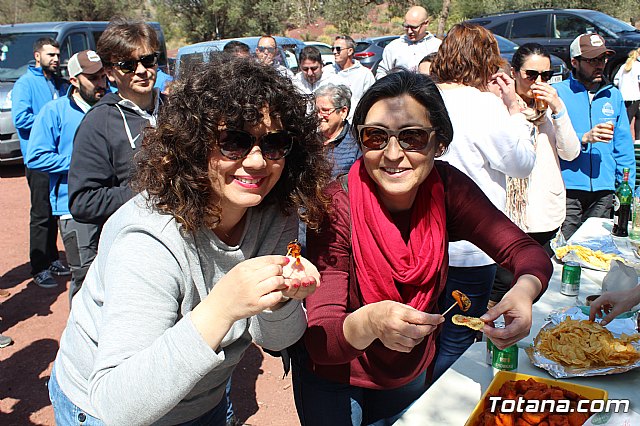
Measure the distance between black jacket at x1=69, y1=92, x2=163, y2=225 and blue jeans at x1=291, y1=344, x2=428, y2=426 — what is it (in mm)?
1224

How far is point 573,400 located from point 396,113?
1.10 metres

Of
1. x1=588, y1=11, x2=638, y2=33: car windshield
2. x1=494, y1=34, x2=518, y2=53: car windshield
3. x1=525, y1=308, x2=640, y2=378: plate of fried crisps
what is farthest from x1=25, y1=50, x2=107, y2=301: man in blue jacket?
x1=588, y1=11, x2=638, y2=33: car windshield

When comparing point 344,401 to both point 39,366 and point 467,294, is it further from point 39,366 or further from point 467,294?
point 39,366

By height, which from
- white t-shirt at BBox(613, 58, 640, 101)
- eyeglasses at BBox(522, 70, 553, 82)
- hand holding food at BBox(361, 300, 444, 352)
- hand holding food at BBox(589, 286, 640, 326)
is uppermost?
eyeglasses at BBox(522, 70, 553, 82)

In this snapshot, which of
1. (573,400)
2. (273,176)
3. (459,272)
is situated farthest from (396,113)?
(459,272)

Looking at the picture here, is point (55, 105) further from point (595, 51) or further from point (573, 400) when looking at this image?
point (595, 51)

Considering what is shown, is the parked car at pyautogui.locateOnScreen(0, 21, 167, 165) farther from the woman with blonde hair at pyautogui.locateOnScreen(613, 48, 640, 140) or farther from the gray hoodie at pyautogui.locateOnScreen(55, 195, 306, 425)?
the gray hoodie at pyautogui.locateOnScreen(55, 195, 306, 425)

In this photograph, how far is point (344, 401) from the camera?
2.08m

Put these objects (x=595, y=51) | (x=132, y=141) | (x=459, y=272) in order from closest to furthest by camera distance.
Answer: (x=132, y=141) → (x=459, y=272) → (x=595, y=51)

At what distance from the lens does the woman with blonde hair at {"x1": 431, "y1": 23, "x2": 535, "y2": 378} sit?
298cm

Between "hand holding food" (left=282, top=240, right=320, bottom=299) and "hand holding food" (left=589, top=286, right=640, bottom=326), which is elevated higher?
"hand holding food" (left=282, top=240, right=320, bottom=299)

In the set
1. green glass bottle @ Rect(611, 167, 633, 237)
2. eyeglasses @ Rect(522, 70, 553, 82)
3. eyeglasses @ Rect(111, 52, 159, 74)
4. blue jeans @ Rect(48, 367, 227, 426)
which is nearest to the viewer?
blue jeans @ Rect(48, 367, 227, 426)

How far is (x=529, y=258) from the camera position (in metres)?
2.10

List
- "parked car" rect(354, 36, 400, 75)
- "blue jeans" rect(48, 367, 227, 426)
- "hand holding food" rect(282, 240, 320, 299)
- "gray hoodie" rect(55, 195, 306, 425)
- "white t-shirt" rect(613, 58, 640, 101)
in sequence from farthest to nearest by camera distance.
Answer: "parked car" rect(354, 36, 400, 75) → "white t-shirt" rect(613, 58, 640, 101) → "blue jeans" rect(48, 367, 227, 426) → "hand holding food" rect(282, 240, 320, 299) → "gray hoodie" rect(55, 195, 306, 425)
